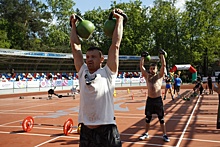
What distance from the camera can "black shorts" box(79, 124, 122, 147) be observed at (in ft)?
9.84

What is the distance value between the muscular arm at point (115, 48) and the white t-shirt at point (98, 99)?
0.07m

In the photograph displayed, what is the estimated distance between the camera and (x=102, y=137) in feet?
9.86

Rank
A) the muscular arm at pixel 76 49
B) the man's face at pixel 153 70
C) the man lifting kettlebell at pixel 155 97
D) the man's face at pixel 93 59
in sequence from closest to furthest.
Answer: the man's face at pixel 93 59
the muscular arm at pixel 76 49
the man lifting kettlebell at pixel 155 97
the man's face at pixel 153 70

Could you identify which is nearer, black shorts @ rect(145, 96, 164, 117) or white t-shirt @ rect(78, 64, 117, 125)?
white t-shirt @ rect(78, 64, 117, 125)

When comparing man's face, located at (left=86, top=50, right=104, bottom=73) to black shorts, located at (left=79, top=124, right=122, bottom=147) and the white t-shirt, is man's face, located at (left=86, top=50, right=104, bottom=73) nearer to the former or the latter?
the white t-shirt

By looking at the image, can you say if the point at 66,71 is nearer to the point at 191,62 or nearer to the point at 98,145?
the point at 191,62

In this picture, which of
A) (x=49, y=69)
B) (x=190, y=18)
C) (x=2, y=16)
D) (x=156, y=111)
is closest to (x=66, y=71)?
(x=49, y=69)

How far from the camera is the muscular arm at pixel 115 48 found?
308 cm

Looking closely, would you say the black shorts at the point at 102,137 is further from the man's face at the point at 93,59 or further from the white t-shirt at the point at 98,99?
the man's face at the point at 93,59

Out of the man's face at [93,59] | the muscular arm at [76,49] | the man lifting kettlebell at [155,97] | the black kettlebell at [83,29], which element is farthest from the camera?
the man lifting kettlebell at [155,97]

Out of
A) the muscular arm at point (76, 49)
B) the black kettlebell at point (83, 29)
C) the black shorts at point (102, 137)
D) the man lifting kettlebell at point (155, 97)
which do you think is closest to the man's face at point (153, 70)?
the man lifting kettlebell at point (155, 97)

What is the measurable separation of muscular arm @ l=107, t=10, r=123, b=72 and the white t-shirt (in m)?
0.07

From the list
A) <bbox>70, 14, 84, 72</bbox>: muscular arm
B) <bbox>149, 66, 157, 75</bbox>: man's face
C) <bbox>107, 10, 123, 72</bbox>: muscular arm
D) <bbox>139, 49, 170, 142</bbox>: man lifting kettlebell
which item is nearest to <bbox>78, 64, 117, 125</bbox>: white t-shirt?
<bbox>107, 10, 123, 72</bbox>: muscular arm

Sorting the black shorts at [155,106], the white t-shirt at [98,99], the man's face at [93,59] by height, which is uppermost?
the man's face at [93,59]
